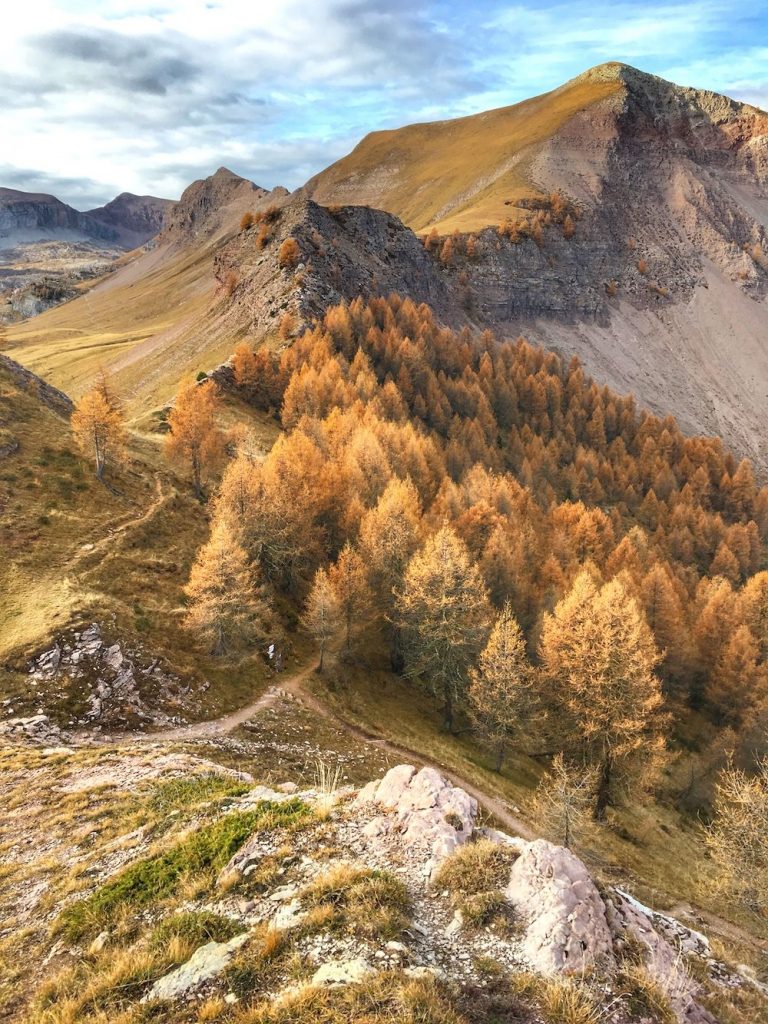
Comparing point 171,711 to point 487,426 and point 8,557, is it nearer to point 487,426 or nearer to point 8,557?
point 8,557

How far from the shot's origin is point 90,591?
1670 inches

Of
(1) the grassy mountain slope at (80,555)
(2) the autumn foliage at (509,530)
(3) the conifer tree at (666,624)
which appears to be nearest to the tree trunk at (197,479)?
(1) the grassy mountain slope at (80,555)

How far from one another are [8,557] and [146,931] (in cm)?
3920

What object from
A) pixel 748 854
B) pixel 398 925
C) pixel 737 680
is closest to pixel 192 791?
pixel 398 925

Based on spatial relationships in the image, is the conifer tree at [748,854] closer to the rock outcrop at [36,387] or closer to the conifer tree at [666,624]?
the conifer tree at [666,624]

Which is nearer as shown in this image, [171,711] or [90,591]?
[171,711]

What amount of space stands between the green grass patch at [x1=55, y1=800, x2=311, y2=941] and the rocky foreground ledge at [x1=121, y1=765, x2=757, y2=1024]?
72cm

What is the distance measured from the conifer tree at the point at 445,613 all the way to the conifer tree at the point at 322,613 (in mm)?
6082

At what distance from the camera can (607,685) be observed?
38.8 metres

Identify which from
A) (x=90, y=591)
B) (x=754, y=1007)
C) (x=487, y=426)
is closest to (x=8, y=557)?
(x=90, y=591)

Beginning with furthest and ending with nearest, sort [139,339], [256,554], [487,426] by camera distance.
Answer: [139,339] < [487,426] < [256,554]

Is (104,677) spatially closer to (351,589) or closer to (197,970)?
(351,589)

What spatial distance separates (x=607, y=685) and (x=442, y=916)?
29738 millimetres

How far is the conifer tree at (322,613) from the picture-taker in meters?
46.4
